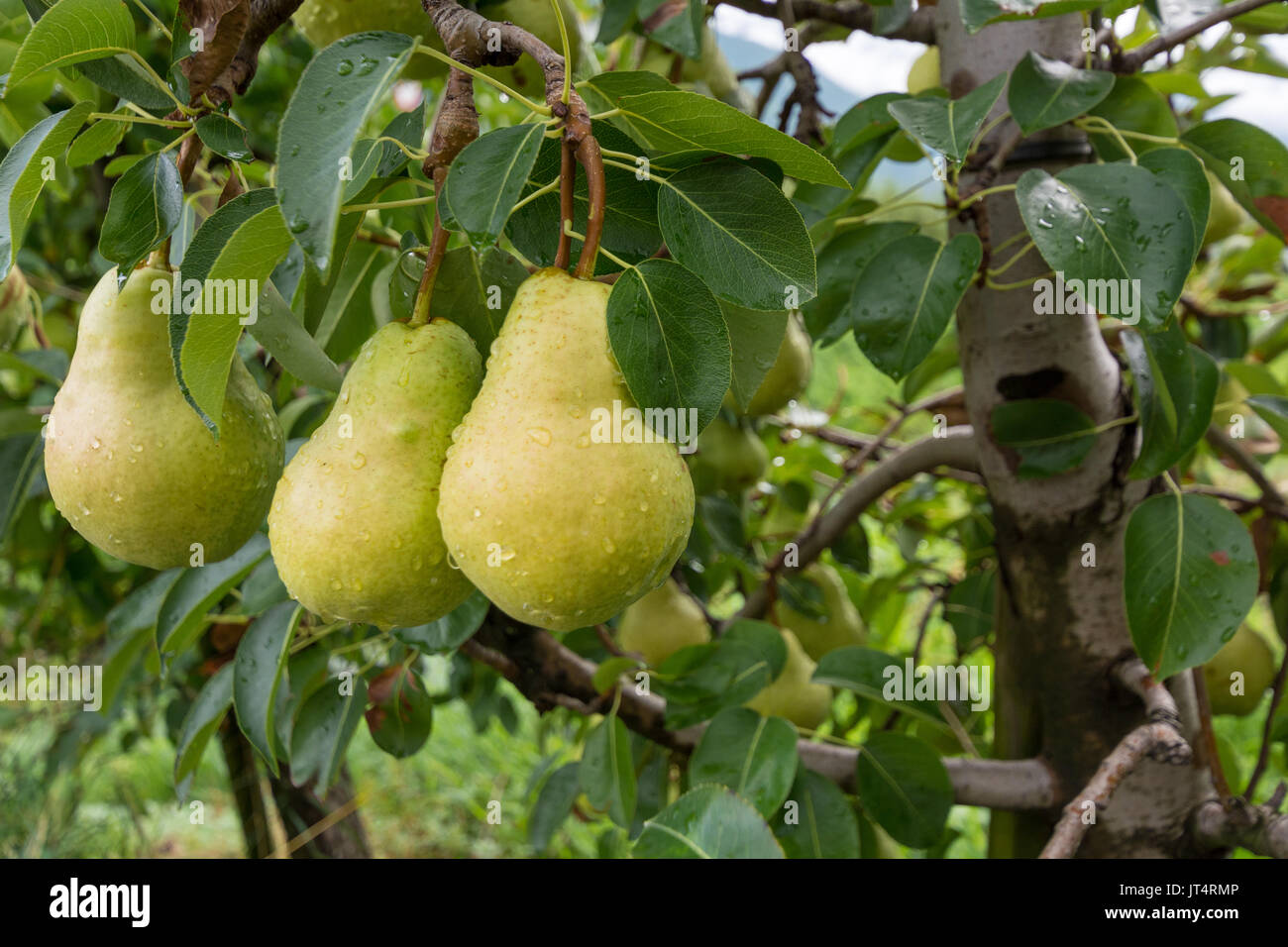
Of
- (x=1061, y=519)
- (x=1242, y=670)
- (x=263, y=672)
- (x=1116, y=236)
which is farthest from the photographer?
(x=1242, y=670)

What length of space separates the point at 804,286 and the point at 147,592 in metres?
0.76

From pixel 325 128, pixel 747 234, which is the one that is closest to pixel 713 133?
pixel 747 234

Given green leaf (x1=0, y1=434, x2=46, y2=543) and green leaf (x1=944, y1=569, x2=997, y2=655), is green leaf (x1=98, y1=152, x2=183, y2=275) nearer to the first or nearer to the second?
green leaf (x1=0, y1=434, x2=46, y2=543)

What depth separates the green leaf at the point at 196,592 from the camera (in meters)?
0.80

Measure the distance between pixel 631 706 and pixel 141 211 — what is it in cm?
62

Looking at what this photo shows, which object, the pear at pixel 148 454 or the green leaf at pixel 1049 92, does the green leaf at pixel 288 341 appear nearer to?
the pear at pixel 148 454

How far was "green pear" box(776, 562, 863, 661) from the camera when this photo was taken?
1.38 meters

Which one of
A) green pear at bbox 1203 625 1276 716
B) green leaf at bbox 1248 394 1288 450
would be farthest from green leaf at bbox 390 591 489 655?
green pear at bbox 1203 625 1276 716

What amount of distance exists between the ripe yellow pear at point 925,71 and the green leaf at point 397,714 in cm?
82

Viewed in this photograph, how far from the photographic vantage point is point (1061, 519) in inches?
38.4

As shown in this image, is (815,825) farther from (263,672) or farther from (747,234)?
(747,234)

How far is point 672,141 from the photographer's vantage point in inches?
19.3
